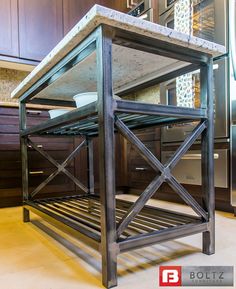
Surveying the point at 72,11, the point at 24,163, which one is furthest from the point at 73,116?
the point at 72,11

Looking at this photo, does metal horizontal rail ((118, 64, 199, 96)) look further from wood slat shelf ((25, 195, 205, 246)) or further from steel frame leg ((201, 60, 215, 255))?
wood slat shelf ((25, 195, 205, 246))

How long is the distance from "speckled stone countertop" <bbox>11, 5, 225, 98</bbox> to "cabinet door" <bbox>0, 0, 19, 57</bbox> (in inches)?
58.5

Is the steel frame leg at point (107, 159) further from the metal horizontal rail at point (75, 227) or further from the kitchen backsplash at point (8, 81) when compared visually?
the kitchen backsplash at point (8, 81)

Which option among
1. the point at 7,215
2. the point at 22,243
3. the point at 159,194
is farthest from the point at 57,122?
the point at 159,194

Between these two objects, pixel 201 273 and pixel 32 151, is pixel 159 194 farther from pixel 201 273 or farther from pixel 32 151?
pixel 201 273

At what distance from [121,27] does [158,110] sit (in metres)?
0.30

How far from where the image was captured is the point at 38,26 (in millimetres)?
2457

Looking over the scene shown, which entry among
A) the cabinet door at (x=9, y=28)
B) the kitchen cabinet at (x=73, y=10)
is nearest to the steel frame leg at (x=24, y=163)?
the cabinet door at (x=9, y=28)

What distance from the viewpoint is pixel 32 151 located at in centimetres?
216

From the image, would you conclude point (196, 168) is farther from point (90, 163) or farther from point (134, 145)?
point (134, 145)

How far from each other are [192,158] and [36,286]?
55.6 inches

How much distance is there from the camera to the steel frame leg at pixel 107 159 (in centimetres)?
76

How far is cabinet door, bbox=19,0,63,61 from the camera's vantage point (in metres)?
2.38

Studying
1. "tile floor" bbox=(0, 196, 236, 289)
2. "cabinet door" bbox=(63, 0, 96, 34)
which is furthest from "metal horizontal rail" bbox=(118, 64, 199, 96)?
"cabinet door" bbox=(63, 0, 96, 34)
